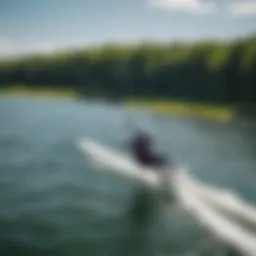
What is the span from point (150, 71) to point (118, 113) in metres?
0.14

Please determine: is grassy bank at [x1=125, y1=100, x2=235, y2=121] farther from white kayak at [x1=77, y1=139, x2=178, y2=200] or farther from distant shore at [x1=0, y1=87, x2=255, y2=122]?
white kayak at [x1=77, y1=139, x2=178, y2=200]

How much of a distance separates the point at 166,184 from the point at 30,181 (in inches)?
13.3

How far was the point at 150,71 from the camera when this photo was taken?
1226 millimetres

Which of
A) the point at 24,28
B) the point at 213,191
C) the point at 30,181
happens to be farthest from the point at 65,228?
the point at 24,28

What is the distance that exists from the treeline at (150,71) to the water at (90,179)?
0.06 meters

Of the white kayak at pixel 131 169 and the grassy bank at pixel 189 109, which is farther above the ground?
the grassy bank at pixel 189 109

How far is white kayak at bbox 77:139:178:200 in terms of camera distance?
1182mm

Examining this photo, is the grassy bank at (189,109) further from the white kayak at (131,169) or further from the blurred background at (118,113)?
the white kayak at (131,169)

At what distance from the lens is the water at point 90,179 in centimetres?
117

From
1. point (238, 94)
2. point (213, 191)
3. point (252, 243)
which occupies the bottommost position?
point (252, 243)

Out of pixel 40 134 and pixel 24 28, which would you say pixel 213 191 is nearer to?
pixel 40 134

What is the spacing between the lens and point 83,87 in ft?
4.04

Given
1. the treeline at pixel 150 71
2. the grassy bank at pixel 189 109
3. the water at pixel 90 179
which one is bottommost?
the water at pixel 90 179

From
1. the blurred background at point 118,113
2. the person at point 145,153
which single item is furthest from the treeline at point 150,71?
the person at point 145,153
